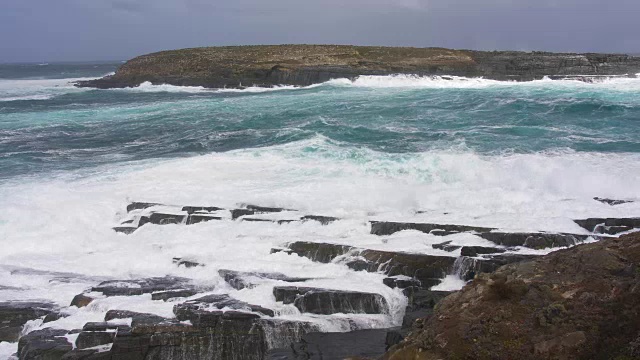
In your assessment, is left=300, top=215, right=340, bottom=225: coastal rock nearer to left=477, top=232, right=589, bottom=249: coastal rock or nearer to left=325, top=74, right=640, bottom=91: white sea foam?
left=477, top=232, right=589, bottom=249: coastal rock

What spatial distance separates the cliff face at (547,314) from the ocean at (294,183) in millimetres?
2648

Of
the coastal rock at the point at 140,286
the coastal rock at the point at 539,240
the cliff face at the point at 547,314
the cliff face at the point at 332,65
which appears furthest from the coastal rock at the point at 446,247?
the cliff face at the point at 332,65

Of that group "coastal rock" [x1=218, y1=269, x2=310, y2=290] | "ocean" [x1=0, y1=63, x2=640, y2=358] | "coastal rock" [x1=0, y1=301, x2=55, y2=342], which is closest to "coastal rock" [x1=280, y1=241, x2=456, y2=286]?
"ocean" [x1=0, y1=63, x2=640, y2=358]

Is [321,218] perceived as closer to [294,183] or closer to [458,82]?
[294,183]

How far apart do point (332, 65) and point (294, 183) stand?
50.6m

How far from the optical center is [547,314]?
669 centimetres

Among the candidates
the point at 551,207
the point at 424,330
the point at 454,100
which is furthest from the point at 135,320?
the point at 454,100

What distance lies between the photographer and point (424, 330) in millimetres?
7262

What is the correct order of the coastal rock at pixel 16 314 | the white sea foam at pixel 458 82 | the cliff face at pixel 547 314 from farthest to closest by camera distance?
the white sea foam at pixel 458 82, the coastal rock at pixel 16 314, the cliff face at pixel 547 314

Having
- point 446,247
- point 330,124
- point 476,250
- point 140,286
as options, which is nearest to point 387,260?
point 446,247

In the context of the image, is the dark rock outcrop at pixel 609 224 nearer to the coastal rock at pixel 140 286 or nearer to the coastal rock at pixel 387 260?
the coastal rock at pixel 387 260

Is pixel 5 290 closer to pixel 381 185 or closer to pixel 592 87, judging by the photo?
pixel 381 185

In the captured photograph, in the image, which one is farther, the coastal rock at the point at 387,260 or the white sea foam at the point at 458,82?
the white sea foam at the point at 458,82

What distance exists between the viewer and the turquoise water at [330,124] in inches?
927
